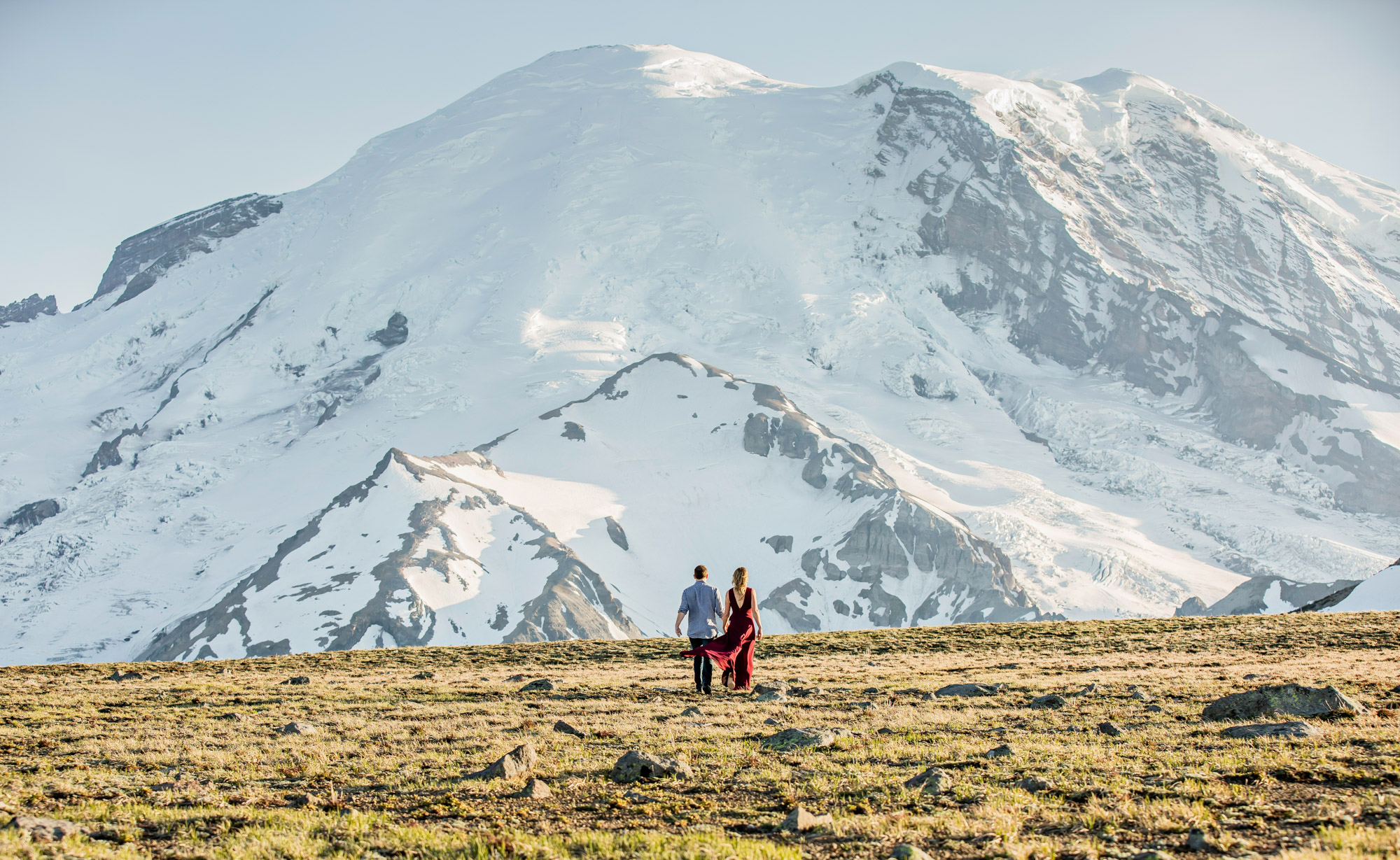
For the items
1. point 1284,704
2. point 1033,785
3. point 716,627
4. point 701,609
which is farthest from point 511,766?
point 1284,704

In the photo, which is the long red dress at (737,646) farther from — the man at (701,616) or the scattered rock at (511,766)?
the scattered rock at (511,766)

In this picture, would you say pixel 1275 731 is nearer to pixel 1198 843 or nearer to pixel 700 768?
pixel 1198 843

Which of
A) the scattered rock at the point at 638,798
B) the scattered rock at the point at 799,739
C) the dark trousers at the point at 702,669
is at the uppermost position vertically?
the scattered rock at the point at 638,798

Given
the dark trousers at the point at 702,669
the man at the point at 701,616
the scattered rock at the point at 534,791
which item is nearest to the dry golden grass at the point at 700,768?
the scattered rock at the point at 534,791

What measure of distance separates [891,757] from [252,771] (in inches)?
361

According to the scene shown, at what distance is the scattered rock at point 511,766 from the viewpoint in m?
A: 13.3

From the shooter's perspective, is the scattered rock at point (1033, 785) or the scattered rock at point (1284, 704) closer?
the scattered rock at point (1033, 785)

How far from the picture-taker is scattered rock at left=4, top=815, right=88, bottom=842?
10.4 m

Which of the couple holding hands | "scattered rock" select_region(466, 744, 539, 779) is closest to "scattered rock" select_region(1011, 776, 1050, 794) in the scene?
"scattered rock" select_region(466, 744, 539, 779)

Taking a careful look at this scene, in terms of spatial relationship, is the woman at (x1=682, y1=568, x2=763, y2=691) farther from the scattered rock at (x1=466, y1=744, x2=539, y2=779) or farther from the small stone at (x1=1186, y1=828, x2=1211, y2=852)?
the small stone at (x1=1186, y1=828, x2=1211, y2=852)

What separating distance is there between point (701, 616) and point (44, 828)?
12.8m

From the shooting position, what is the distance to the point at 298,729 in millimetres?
18000

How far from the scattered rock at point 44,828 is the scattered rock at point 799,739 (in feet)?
29.1

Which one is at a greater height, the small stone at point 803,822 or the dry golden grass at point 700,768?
the small stone at point 803,822
